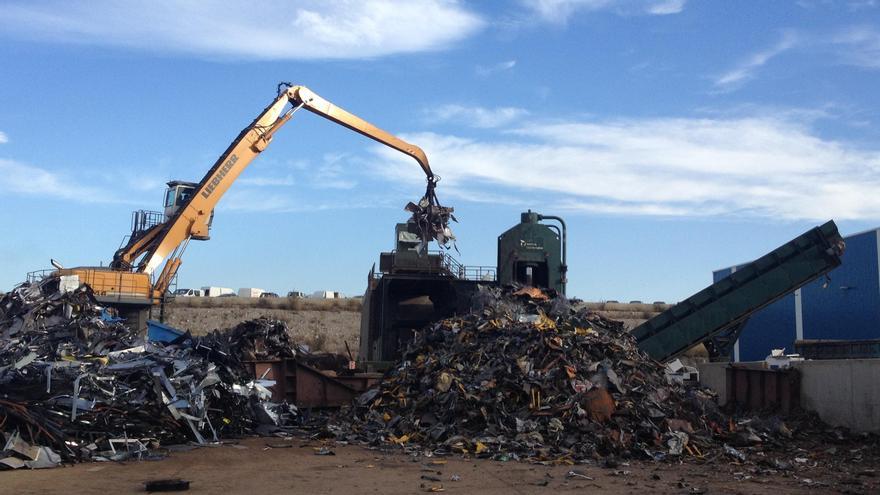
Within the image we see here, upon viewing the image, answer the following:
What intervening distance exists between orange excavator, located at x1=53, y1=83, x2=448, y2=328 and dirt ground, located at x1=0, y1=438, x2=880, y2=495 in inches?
502

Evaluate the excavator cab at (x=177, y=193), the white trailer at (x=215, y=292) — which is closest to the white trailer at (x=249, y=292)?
the white trailer at (x=215, y=292)

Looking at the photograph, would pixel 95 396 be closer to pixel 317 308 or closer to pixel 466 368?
pixel 466 368

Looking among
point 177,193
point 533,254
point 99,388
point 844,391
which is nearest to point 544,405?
point 844,391

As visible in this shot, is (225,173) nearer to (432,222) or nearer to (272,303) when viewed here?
(432,222)

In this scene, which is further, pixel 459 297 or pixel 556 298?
pixel 459 297

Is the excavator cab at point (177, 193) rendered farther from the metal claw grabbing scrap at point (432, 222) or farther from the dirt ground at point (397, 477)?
the dirt ground at point (397, 477)

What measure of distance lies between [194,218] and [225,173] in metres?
1.60

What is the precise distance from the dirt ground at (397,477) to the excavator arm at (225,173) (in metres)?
13.0

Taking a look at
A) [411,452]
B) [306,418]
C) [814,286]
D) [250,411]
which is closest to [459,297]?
[306,418]

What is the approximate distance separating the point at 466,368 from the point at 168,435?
4.82 meters

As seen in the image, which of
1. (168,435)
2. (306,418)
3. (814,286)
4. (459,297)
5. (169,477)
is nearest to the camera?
(169,477)

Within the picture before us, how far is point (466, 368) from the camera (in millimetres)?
13008

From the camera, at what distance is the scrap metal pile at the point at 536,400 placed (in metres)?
10.6

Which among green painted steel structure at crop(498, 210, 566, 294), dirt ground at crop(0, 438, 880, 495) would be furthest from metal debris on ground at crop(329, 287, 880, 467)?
green painted steel structure at crop(498, 210, 566, 294)
